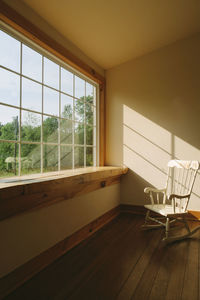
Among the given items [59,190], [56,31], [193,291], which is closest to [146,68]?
[56,31]

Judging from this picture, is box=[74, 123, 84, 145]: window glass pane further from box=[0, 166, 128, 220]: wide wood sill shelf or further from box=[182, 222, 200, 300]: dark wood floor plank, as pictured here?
box=[182, 222, 200, 300]: dark wood floor plank

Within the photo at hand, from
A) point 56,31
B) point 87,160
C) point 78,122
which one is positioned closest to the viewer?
point 56,31

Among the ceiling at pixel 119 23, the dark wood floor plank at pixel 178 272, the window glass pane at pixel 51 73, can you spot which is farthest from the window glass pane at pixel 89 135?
the dark wood floor plank at pixel 178 272

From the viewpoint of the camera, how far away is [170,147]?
11.8ft

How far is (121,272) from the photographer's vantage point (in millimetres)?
2008

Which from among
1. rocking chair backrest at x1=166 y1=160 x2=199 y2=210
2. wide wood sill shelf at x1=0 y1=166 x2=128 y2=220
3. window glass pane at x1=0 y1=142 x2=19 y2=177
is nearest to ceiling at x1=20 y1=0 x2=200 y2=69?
window glass pane at x1=0 y1=142 x2=19 y2=177

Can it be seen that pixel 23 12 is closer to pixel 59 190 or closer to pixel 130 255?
pixel 59 190

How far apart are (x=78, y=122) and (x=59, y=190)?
4.14 feet

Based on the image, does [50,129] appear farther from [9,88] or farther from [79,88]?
[79,88]

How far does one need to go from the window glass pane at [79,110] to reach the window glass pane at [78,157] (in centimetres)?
41

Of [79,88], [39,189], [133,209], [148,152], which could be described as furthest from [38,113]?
[133,209]

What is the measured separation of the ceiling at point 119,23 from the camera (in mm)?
2473

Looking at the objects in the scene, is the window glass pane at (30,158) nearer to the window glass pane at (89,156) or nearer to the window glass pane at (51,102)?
the window glass pane at (51,102)

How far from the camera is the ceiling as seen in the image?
2.47 m
